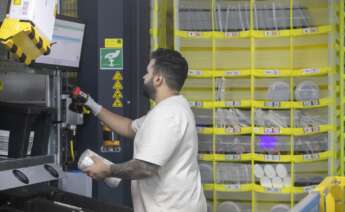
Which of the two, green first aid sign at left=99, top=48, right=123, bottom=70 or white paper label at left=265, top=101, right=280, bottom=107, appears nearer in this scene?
green first aid sign at left=99, top=48, right=123, bottom=70

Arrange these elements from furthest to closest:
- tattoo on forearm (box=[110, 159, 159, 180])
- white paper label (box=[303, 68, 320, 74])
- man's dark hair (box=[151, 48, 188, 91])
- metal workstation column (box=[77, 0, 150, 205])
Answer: white paper label (box=[303, 68, 320, 74])
metal workstation column (box=[77, 0, 150, 205])
man's dark hair (box=[151, 48, 188, 91])
tattoo on forearm (box=[110, 159, 159, 180])

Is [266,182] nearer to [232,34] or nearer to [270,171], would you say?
[270,171]

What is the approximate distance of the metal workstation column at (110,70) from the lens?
370 centimetres

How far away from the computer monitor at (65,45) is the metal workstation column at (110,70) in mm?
112

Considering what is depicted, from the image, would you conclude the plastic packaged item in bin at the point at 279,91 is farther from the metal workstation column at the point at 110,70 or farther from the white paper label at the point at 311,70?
the metal workstation column at the point at 110,70

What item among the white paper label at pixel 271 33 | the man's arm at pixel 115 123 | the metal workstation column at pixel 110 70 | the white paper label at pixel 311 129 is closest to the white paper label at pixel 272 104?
the white paper label at pixel 311 129

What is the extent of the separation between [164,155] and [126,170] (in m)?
0.21

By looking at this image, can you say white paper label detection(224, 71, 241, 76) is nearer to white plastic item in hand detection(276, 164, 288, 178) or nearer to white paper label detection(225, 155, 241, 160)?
white paper label detection(225, 155, 241, 160)

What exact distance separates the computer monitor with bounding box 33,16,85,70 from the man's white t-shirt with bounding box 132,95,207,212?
0.85 m

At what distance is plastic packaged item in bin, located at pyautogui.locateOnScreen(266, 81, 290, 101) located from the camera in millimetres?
3881

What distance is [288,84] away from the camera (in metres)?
3.88

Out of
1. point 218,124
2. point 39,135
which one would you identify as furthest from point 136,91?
point 39,135

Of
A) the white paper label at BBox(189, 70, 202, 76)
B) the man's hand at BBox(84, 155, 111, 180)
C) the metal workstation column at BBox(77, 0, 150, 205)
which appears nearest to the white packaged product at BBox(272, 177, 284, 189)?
the white paper label at BBox(189, 70, 202, 76)

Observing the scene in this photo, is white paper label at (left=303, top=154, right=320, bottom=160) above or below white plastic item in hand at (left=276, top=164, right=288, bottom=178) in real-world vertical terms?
above
